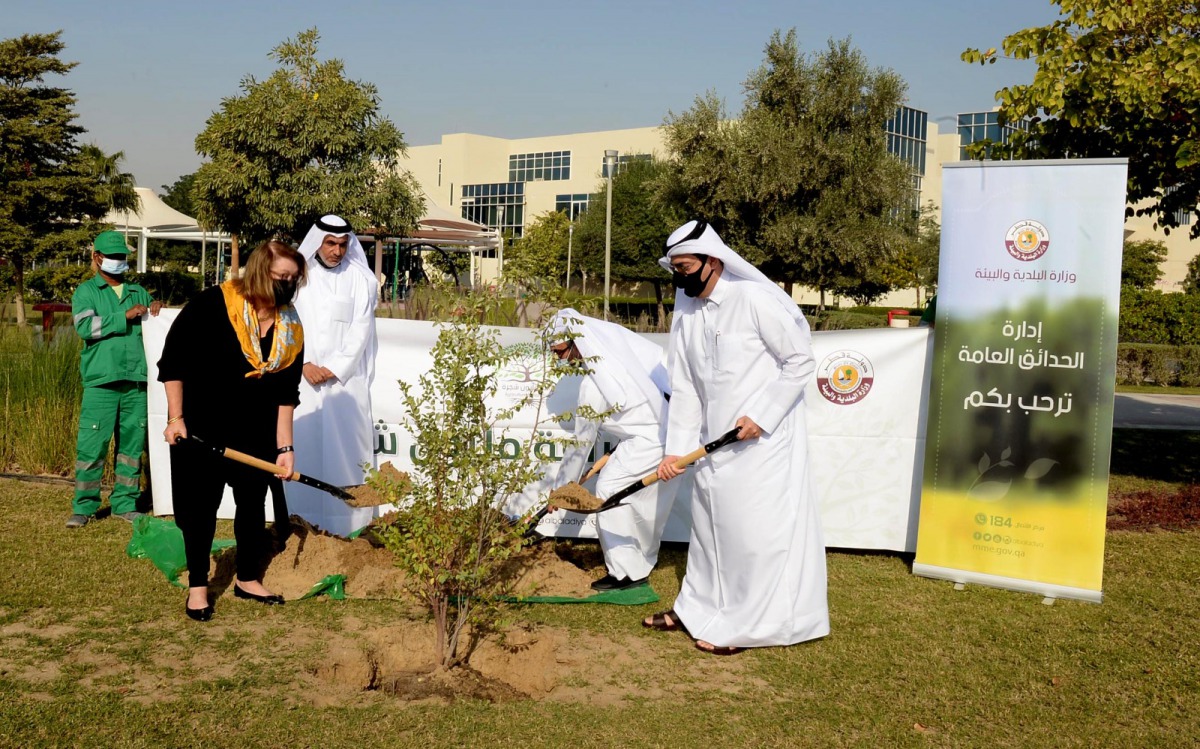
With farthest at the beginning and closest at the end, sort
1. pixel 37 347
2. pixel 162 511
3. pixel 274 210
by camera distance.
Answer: pixel 274 210
pixel 37 347
pixel 162 511

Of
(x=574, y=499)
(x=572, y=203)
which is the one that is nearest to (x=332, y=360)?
(x=574, y=499)

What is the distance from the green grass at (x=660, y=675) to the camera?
13.4 feet

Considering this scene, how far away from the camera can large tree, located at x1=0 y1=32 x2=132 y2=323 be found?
2936 centimetres

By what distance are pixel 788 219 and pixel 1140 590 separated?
2234cm

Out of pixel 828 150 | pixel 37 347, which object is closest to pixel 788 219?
pixel 828 150

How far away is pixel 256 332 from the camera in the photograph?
534 cm

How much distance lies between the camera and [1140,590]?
636cm

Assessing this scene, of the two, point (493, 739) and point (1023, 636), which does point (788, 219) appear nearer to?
point (1023, 636)

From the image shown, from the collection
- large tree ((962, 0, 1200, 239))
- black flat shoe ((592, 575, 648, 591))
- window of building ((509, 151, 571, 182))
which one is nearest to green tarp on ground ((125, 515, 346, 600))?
black flat shoe ((592, 575, 648, 591))

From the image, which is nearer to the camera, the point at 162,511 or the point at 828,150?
the point at 162,511

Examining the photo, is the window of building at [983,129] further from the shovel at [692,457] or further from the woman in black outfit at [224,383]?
the woman in black outfit at [224,383]

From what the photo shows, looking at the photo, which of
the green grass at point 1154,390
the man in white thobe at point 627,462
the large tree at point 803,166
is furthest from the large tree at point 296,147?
the man in white thobe at point 627,462

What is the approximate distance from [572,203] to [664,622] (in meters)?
75.0

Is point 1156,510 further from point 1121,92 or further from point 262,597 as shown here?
point 262,597
